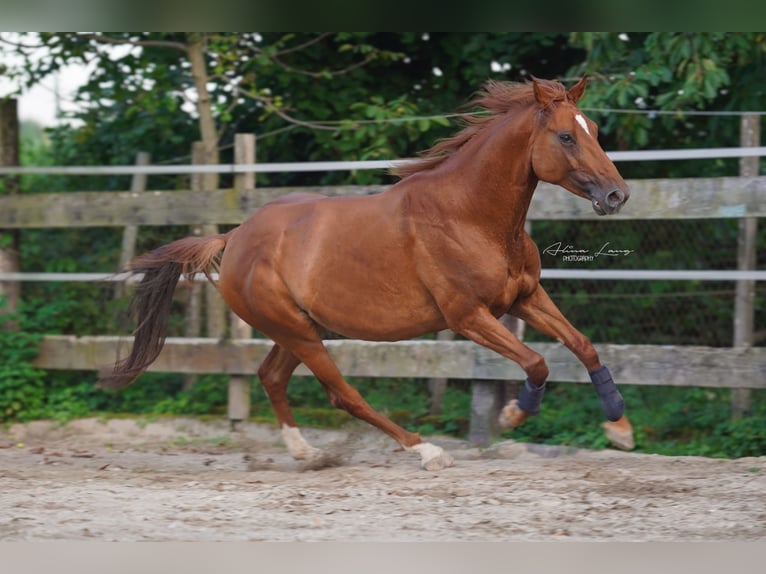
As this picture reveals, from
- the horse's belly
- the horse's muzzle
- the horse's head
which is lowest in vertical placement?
the horse's belly

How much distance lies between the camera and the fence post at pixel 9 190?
7660mm

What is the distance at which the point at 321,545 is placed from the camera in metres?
4.36

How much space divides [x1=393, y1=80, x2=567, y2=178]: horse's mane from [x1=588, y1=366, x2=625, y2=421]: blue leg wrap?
143 cm

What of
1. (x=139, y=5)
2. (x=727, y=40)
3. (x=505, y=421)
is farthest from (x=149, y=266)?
(x=727, y=40)

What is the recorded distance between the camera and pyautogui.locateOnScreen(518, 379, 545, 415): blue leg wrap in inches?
209

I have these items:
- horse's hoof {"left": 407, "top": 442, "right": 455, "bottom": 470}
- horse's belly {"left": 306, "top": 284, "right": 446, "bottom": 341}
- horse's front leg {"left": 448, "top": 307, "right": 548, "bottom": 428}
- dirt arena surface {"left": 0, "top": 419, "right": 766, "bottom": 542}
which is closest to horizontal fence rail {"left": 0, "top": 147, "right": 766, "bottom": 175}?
horse's belly {"left": 306, "top": 284, "right": 446, "bottom": 341}

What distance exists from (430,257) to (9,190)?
4.01 metres

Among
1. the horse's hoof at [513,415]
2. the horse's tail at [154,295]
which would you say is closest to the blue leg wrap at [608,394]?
the horse's hoof at [513,415]

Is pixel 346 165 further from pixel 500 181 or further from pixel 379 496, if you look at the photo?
pixel 379 496

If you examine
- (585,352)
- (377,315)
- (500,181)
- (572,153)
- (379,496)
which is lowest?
(379,496)

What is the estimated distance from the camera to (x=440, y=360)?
6.61 metres

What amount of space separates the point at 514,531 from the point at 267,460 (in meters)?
2.30
